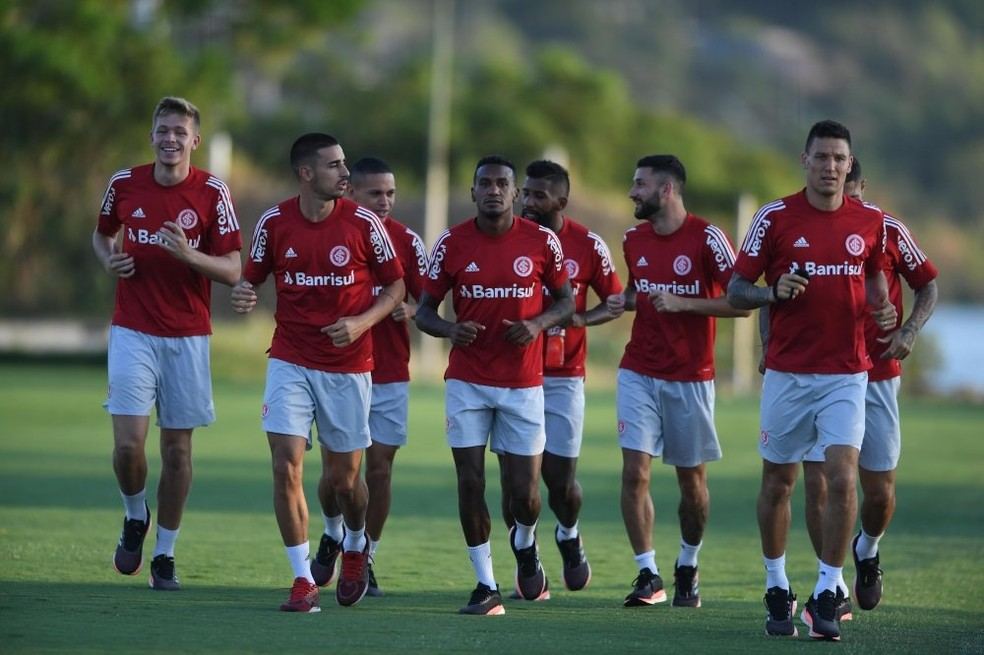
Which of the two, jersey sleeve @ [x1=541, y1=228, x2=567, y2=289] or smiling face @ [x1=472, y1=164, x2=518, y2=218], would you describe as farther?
jersey sleeve @ [x1=541, y1=228, x2=567, y2=289]

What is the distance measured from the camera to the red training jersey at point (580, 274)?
39.8 ft

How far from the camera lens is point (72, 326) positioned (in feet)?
164

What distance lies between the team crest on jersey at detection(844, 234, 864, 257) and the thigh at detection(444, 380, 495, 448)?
220 centimetres

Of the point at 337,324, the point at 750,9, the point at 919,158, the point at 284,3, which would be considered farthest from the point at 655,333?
the point at 750,9

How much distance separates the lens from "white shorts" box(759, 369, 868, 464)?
9.91 metres

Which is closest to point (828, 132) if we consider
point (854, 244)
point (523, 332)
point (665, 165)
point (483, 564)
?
point (854, 244)

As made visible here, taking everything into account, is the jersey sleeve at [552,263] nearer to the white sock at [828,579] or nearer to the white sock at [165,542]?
the white sock at [828,579]

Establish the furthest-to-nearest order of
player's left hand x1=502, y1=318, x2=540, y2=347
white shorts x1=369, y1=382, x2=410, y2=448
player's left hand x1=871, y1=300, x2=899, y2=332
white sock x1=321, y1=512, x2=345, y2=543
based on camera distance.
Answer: white shorts x1=369, y1=382, x2=410, y2=448 → white sock x1=321, y1=512, x2=345, y2=543 → player's left hand x1=502, y1=318, x2=540, y2=347 → player's left hand x1=871, y1=300, x2=899, y2=332

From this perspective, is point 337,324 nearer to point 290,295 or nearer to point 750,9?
point 290,295

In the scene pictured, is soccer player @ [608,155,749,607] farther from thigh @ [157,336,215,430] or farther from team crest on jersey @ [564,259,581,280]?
thigh @ [157,336,215,430]

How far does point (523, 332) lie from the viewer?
34.8 feet

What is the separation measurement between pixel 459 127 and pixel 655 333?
60779 mm

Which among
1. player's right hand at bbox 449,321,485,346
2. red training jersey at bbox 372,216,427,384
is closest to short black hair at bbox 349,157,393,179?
red training jersey at bbox 372,216,427,384

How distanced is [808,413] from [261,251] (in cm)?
320
